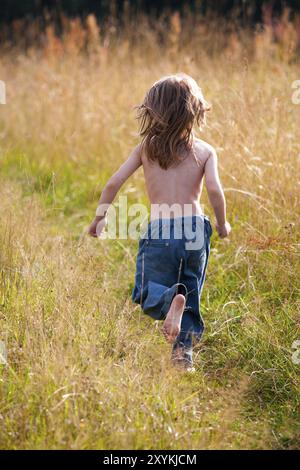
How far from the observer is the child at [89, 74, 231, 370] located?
308 centimetres

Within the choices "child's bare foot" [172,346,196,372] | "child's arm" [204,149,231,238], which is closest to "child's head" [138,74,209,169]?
"child's arm" [204,149,231,238]

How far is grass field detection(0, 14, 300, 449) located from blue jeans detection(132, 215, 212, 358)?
119 mm

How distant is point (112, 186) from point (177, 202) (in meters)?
0.29

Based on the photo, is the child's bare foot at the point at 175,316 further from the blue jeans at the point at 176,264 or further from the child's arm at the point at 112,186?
the child's arm at the point at 112,186

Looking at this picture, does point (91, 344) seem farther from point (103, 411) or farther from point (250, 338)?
point (250, 338)

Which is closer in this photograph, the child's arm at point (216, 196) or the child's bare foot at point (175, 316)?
the child's bare foot at point (175, 316)

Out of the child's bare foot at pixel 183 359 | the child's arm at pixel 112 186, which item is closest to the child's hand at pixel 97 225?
the child's arm at pixel 112 186

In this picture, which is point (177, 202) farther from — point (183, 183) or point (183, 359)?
point (183, 359)

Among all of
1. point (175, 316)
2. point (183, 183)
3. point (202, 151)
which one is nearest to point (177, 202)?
point (183, 183)

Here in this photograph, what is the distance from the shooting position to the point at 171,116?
311 centimetres

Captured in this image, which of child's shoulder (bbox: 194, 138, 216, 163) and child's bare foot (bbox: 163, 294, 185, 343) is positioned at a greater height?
child's shoulder (bbox: 194, 138, 216, 163)

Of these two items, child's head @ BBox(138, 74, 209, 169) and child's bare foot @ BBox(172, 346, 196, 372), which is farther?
child's head @ BBox(138, 74, 209, 169)

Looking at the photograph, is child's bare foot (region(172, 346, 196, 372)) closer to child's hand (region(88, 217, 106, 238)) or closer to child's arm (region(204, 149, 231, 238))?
child's arm (region(204, 149, 231, 238))

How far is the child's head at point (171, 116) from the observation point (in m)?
3.10
